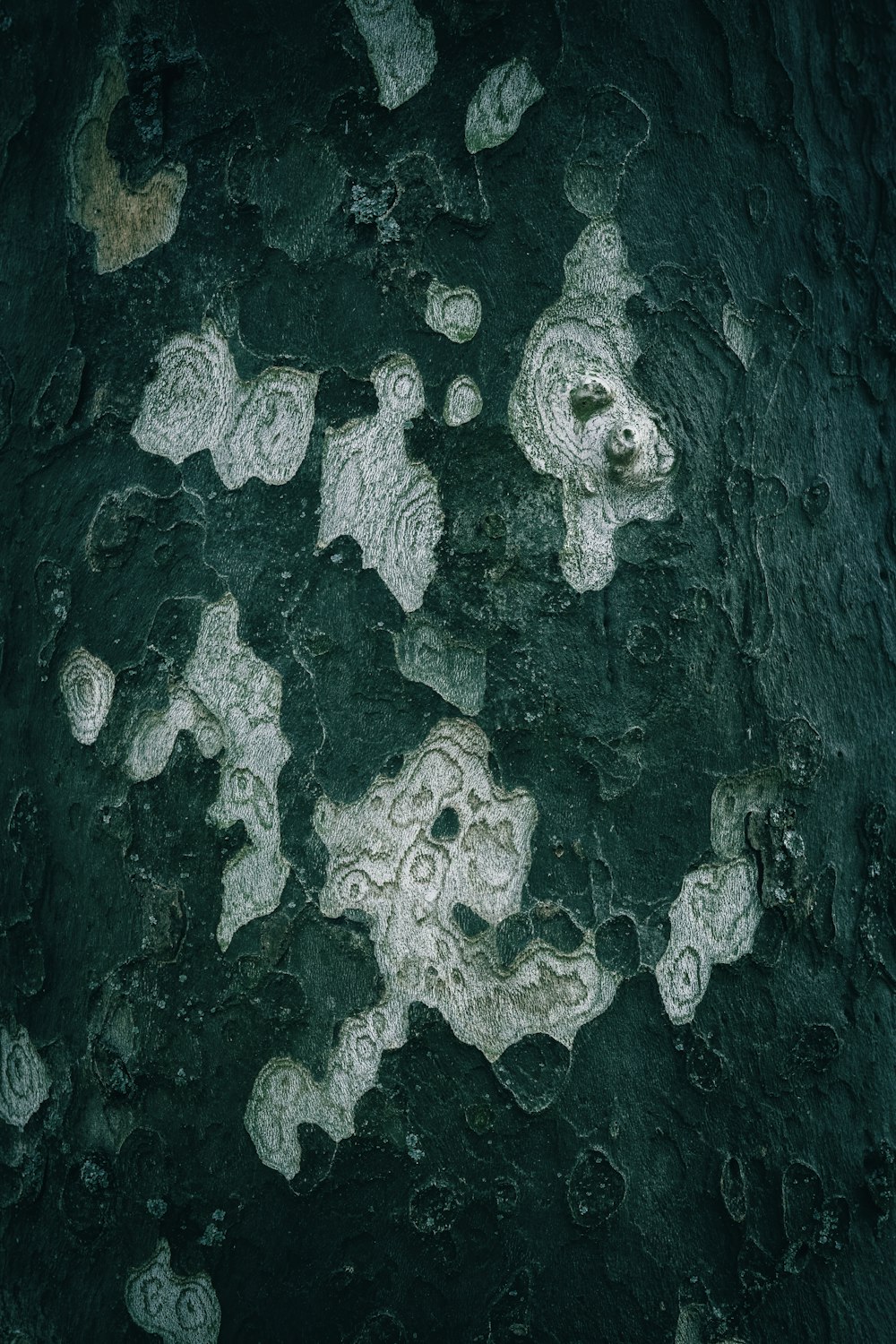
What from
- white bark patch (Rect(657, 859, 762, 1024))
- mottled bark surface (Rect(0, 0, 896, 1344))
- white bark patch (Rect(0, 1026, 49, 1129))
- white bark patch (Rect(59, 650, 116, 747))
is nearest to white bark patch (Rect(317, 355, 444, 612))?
mottled bark surface (Rect(0, 0, 896, 1344))

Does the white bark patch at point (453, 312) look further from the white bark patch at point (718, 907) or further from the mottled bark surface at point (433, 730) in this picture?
the white bark patch at point (718, 907)

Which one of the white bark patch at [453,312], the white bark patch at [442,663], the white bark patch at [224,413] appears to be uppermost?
the white bark patch at [224,413]

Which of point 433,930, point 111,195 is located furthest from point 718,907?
point 111,195

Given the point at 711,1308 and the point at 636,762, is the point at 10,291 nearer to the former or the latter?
the point at 636,762

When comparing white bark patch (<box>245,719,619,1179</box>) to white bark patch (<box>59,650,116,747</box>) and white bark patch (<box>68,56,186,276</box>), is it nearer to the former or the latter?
white bark patch (<box>59,650,116,747</box>)

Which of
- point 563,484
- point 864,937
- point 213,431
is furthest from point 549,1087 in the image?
point 213,431

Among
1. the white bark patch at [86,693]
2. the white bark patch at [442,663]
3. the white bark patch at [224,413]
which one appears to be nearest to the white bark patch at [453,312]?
the white bark patch at [224,413]
